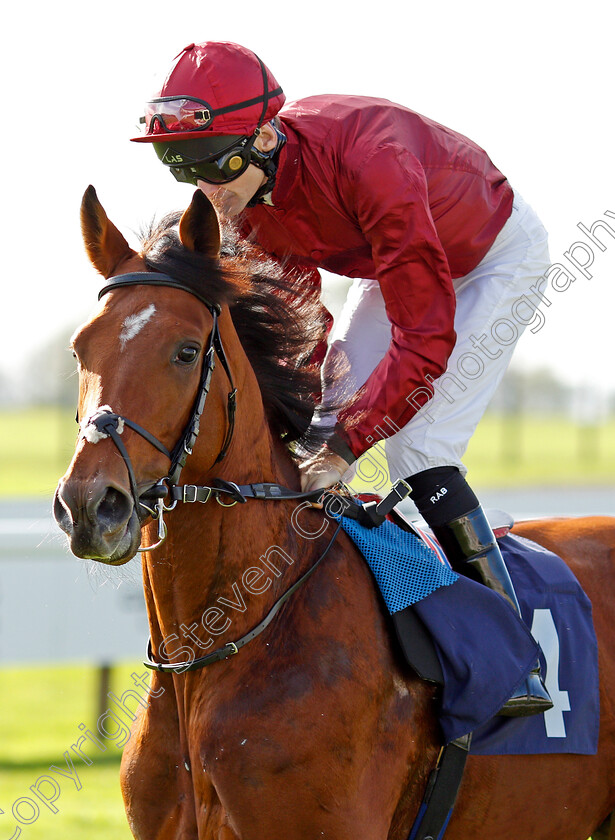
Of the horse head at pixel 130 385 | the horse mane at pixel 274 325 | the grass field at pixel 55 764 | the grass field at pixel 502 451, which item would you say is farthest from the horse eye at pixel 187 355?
the grass field at pixel 502 451

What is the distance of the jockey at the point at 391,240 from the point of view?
3.01 m

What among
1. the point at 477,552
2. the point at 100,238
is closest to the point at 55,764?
the point at 477,552

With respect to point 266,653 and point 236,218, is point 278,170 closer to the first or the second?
point 236,218

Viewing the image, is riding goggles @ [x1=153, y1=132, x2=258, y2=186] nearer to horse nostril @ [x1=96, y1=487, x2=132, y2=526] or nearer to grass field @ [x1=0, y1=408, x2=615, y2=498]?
horse nostril @ [x1=96, y1=487, x2=132, y2=526]

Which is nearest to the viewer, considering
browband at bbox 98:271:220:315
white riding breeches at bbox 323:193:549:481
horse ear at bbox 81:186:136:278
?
browband at bbox 98:271:220:315

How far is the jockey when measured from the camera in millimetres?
3012

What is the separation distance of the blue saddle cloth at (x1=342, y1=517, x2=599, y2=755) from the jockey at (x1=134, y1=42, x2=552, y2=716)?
0.41 ft

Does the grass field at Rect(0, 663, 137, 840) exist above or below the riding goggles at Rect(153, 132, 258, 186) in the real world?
below

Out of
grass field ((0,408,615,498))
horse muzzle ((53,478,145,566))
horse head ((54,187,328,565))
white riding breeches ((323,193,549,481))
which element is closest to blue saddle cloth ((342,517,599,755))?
white riding breeches ((323,193,549,481))

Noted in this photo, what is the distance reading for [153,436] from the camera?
244 cm

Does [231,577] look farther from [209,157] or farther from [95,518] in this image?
[209,157]

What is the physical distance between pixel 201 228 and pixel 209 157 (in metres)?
0.45

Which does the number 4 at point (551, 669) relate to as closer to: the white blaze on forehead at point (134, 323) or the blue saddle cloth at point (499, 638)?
the blue saddle cloth at point (499, 638)

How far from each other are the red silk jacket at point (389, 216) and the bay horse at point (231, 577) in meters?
0.32
